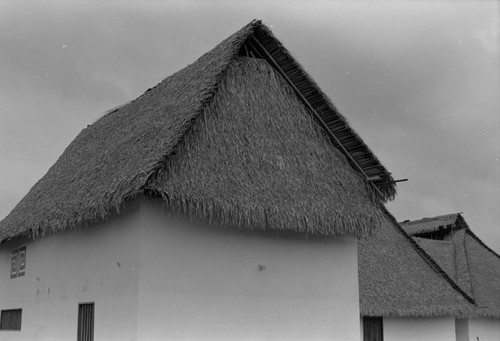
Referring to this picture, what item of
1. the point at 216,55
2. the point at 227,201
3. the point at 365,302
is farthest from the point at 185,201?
the point at 365,302

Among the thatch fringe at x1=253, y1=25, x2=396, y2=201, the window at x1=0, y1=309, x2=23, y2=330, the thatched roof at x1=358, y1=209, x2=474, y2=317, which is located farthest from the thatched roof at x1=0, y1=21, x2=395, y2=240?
the thatched roof at x1=358, y1=209, x2=474, y2=317

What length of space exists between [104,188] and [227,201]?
6.28ft

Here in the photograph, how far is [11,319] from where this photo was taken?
584 inches

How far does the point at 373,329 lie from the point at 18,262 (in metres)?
8.86

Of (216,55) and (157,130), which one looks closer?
(157,130)

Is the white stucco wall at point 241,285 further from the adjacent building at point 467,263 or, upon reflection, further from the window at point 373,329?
the adjacent building at point 467,263

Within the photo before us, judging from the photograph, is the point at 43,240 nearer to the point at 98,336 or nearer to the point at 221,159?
the point at 98,336

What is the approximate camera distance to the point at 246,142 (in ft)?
37.4

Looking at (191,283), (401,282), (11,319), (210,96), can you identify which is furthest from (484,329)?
(210,96)

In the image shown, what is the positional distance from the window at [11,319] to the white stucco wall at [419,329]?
9003 millimetres

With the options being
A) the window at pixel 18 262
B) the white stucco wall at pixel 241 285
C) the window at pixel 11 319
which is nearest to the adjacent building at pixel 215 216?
the white stucco wall at pixel 241 285

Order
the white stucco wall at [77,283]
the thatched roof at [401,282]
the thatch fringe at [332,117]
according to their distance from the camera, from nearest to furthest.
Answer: the white stucco wall at [77,283] → the thatch fringe at [332,117] → the thatched roof at [401,282]

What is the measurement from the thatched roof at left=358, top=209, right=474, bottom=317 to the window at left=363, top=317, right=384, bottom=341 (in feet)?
1.96

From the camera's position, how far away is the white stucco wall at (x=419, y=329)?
1770cm
